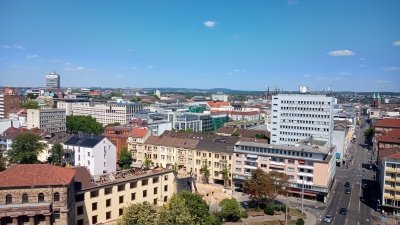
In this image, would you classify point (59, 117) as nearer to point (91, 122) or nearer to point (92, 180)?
point (91, 122)

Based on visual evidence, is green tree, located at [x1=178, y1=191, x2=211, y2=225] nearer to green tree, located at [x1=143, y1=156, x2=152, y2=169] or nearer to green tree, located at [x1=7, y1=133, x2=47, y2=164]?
green tree, located at [x1=143, y1=156, x2=152, y2=169]

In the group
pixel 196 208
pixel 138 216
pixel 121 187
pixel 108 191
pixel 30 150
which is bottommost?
pixel 196 208

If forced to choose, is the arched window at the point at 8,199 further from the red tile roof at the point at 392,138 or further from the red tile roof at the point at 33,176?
the red tile roof at the point at 392,138

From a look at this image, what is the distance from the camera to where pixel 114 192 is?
212 ft

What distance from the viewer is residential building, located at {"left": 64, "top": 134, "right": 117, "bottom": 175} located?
314ft

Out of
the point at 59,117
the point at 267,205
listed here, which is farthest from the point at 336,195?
the point at 59,117

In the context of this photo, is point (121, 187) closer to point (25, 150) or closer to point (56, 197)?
point (56, 197)

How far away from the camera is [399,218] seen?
78.2 m

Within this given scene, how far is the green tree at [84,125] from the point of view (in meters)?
167

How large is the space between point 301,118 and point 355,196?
38.2 m

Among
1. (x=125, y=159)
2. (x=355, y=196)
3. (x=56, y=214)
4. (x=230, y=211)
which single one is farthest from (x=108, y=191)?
(x=355, y=196)

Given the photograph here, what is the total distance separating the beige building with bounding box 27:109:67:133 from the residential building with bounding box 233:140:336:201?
106464 millimetres

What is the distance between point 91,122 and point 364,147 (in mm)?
126045

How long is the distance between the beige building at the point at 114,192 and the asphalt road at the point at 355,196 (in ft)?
109
